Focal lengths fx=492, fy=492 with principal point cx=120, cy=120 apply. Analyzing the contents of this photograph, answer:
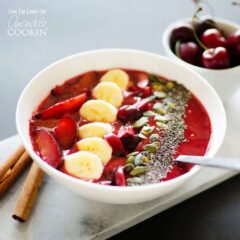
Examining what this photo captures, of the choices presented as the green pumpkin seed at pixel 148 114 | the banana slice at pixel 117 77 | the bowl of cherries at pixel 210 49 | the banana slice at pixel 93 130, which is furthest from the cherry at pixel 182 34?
the banana slice at pixel 93 130

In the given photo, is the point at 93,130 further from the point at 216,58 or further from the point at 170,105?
the point at 216,58

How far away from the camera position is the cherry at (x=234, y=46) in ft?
5.24

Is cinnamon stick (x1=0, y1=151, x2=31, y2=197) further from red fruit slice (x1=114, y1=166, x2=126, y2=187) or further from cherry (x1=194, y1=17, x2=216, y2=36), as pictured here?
cherry (x1=194, y1=17, x2=216, y2=36)

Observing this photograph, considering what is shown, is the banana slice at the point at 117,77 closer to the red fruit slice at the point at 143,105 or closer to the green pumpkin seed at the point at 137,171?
the red fruit slice at the point at 143,105

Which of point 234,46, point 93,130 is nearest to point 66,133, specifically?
point 93,130

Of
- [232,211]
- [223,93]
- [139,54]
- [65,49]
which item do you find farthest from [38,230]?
[65,49]

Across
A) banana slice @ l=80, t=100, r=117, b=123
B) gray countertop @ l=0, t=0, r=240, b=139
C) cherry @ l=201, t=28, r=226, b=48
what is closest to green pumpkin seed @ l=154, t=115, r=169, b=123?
banana slice @ l=80, t=100, r=117, b=123

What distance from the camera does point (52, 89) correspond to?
1496mm

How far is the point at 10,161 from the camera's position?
55.4 inches

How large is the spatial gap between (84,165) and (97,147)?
2.9 inches

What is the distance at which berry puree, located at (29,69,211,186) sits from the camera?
49.7 inches

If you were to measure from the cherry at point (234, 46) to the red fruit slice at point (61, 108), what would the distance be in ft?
1.75

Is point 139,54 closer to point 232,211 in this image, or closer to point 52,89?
point 52,89

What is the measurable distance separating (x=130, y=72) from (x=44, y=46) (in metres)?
0.50
